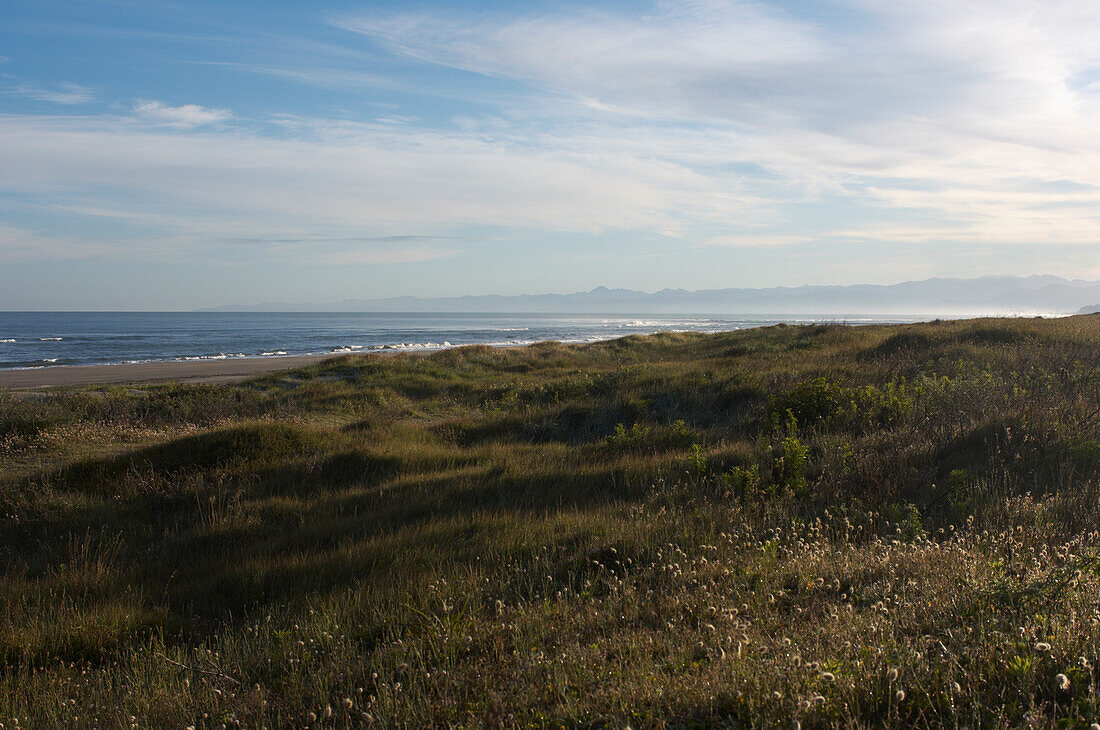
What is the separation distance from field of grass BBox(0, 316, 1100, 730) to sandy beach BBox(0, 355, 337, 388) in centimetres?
2199

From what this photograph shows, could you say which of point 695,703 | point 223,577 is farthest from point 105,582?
point 695,703

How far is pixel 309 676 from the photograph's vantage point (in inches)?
129

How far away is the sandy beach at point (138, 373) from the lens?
98.0 ft

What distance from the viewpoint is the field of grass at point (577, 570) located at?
261cm

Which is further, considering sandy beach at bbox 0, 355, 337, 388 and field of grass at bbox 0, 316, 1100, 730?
sandy beach at bbox 0, 355, 337, 388

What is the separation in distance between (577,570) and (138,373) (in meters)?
37.8

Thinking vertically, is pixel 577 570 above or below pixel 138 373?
above

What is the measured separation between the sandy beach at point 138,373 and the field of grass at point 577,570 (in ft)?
72.2

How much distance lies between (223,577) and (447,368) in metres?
20.4

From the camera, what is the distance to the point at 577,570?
466 centimetres

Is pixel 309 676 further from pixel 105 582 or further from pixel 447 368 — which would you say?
pixel 447 368

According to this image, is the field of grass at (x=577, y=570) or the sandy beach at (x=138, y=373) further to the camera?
the sandy beach at (x=138, y=373)

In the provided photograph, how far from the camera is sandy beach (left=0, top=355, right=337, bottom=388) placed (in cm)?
2986

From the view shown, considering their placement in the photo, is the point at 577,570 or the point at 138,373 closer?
the point at 577,570
